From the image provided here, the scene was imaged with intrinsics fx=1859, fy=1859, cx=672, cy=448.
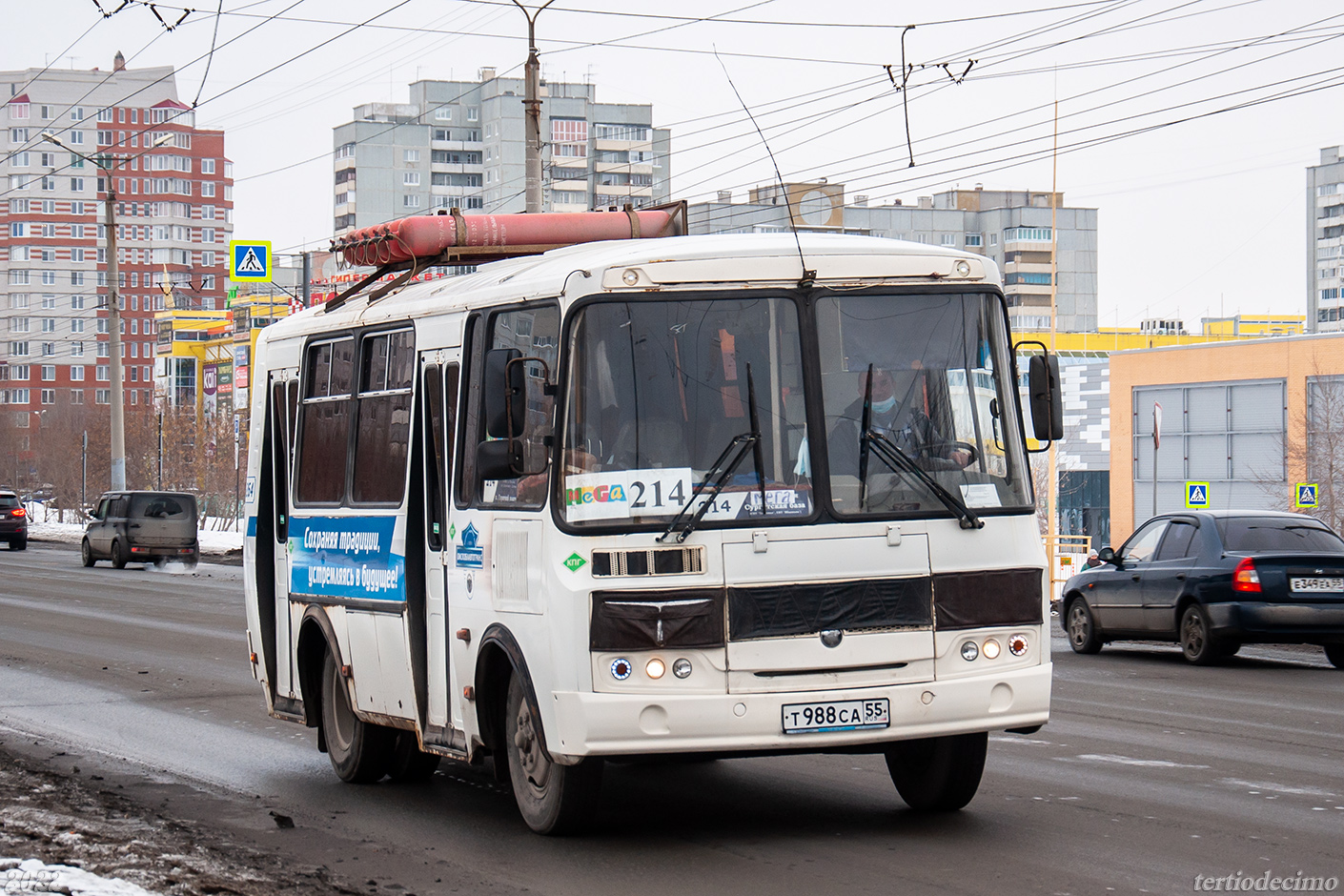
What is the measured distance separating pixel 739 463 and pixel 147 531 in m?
35.7

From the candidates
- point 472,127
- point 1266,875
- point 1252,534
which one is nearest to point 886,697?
point 1266,875

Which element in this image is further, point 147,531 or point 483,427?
point 147,531

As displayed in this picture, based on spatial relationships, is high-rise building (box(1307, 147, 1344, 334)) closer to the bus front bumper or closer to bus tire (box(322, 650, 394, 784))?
bus tire (box(322, 650, 394, 784))

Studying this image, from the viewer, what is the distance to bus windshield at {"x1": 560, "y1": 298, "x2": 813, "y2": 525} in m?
7.73

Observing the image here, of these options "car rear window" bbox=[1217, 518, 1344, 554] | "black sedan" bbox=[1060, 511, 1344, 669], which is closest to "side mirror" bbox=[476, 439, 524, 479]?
"black sedan" bbox=[1060, 511, 1344, 669]

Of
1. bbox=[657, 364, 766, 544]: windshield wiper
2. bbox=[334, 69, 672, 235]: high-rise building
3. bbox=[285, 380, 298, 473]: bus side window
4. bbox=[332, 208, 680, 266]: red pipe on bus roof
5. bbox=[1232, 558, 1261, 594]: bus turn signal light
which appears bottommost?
bbox=[1232, 558, 1261, 594]: bus turn signal light

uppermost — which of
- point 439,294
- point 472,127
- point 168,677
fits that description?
point 472,127

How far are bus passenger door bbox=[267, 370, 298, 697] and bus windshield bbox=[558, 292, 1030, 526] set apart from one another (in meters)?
3.88

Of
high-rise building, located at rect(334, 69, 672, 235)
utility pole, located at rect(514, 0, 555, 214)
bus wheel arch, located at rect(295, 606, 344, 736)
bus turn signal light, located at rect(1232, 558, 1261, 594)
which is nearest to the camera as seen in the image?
bus wheel arch, located at rect(295, 606, 344, 736)

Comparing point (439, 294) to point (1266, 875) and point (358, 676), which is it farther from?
point (1266, 875)

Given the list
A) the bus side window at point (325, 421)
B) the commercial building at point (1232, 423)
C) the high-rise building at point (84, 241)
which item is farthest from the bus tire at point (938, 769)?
the high-rise building at point (84, 241)

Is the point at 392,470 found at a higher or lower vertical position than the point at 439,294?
lower

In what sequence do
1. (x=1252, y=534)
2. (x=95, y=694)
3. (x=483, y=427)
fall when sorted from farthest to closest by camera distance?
(x=1252, y=534), (x=95, y=694), (x=483, y=427)

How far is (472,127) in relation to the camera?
159m
